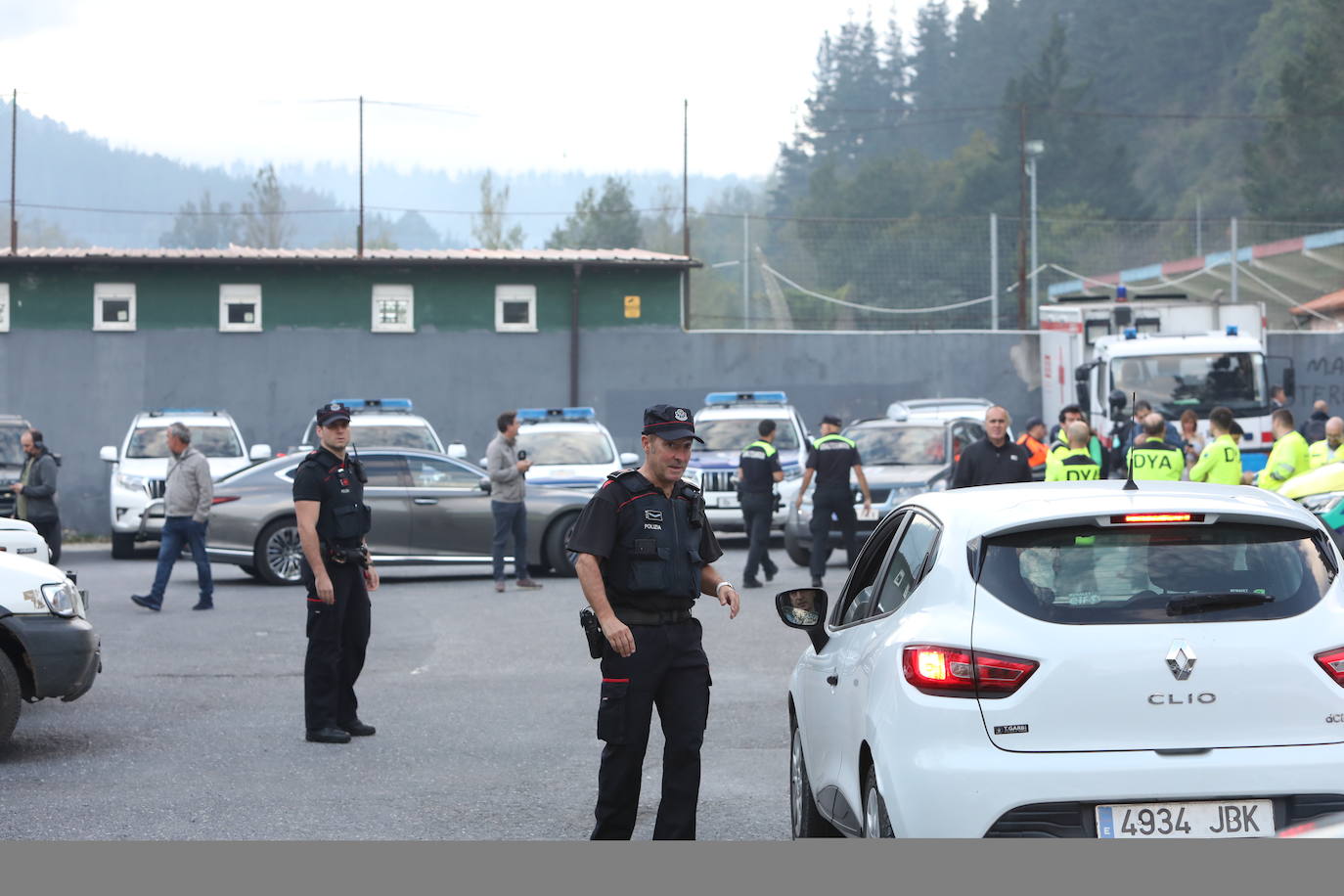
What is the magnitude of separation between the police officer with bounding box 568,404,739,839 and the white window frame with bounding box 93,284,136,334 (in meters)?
25.5

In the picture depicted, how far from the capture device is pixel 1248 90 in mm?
79188

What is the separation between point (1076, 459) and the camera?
14484 mm

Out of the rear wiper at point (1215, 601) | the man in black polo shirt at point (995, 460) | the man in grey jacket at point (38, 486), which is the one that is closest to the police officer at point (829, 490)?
the man in black polo shirt at point (995, 460)

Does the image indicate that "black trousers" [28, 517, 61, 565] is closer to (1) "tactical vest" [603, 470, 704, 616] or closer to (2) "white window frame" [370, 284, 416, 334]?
(2) "white window frame" [370, 284, 416, 334]

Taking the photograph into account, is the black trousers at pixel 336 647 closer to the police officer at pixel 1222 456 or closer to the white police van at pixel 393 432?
Result: the police officer at pixel 1222 456

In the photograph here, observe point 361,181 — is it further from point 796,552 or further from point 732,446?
point 796,552

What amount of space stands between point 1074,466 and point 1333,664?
9.84 m

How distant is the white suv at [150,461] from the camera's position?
21766 millimetres

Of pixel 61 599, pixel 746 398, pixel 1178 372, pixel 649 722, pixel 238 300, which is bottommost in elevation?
pixel 649 722

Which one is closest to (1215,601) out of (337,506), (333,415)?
(337,506)

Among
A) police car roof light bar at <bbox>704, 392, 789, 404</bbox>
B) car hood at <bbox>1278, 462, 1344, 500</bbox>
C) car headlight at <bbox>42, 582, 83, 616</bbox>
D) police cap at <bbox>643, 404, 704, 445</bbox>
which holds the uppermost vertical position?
police car roof light bar at <bbox>704, 392, 789, 404</bbox>

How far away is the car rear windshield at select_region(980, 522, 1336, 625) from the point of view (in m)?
4.76

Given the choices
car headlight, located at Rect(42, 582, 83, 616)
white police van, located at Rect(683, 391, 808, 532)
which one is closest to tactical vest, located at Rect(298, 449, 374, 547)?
car headlight, located at Rect(42, 582, 83, 616)

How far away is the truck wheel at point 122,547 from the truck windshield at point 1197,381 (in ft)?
44.1
